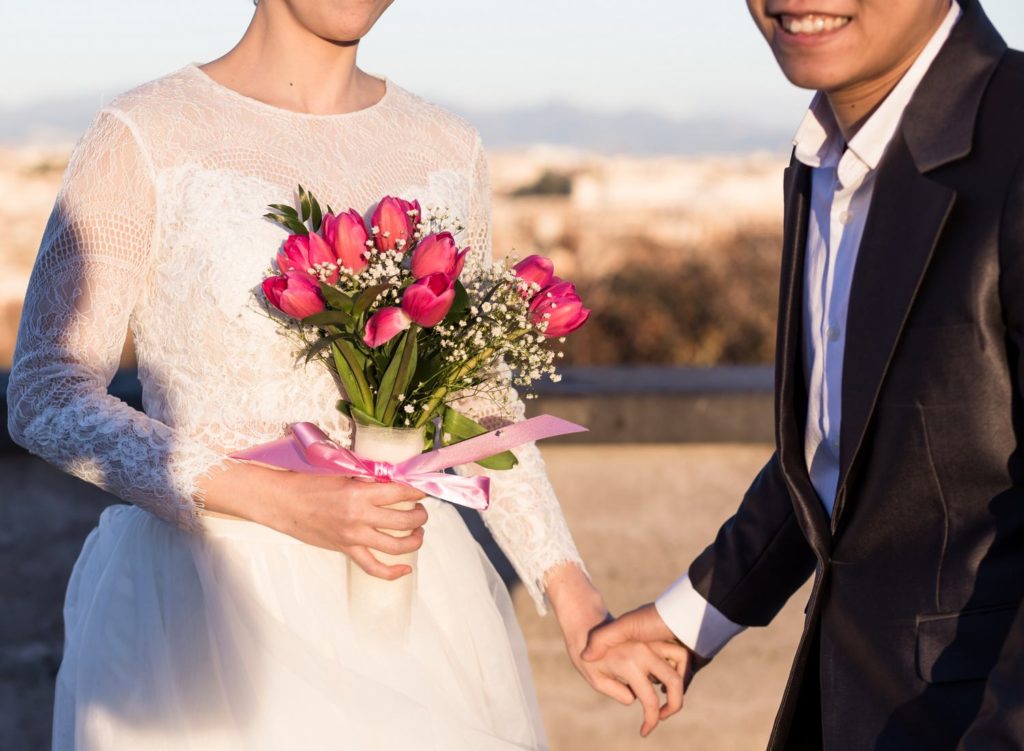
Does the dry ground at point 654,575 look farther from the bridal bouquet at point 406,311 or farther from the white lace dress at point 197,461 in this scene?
the bridal bouquet at point 406,311

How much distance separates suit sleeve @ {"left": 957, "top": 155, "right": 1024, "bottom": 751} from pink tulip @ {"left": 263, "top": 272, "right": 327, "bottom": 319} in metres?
1.10

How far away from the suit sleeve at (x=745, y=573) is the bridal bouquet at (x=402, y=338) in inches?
18.7

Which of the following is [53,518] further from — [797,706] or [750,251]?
[750,251]

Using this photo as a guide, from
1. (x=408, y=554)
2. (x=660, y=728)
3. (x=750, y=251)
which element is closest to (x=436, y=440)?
(x=408, y=554)

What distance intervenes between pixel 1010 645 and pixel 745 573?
41.7 inches

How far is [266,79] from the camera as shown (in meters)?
2.90

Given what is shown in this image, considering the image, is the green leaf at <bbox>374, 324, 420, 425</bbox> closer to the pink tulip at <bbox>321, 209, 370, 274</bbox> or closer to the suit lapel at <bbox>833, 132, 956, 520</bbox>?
the pink tulip at <bbox>321, 209, 370, 274</bbox>

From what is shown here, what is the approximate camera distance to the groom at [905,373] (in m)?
1.92

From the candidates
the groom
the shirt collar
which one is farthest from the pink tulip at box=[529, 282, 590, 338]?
the shirt collar

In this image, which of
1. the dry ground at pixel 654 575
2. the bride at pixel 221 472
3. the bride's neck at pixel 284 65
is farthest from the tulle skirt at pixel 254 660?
the dry ground at pixel 654 575

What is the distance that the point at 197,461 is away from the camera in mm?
2559

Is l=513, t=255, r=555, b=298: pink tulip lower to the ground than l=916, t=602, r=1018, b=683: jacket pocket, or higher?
higher

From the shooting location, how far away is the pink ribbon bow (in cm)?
245

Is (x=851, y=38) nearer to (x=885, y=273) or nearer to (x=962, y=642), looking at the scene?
(x=885, y=273)
